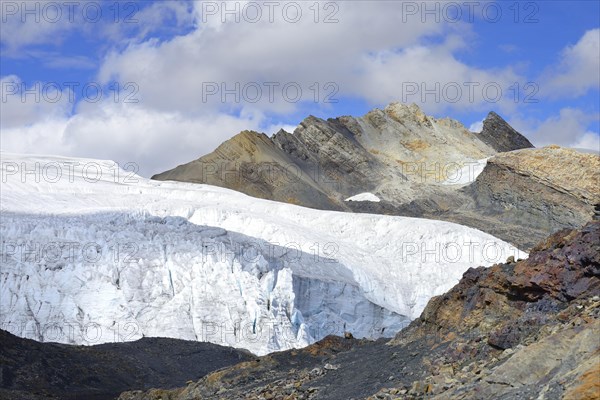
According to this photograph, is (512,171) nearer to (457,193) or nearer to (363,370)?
(457,193)

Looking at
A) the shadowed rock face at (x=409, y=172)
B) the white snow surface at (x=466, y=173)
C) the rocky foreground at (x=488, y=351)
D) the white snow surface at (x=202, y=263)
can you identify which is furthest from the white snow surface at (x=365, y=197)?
the rocky foreground at (x=488, y=351)

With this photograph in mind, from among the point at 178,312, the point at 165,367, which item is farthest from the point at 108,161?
the point at 165,367

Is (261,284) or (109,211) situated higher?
(109,211)

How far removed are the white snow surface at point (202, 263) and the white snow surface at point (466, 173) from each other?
34.4 meters

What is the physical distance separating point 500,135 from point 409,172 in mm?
16957

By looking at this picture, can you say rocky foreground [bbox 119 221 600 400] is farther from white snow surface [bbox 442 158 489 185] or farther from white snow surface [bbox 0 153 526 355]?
white snow surface [bbox 442 158 489 185]

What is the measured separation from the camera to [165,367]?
1164 inches

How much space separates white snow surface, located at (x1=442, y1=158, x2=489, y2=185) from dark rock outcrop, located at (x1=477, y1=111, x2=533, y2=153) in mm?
11063

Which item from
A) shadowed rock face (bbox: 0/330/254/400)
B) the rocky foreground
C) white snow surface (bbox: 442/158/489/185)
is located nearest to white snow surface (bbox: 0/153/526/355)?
shadowed rock face (bbox: 0/330/254/400)

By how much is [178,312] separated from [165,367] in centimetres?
373

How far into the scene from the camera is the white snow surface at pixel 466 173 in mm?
79494

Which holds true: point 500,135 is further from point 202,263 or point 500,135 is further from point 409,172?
point 202,263

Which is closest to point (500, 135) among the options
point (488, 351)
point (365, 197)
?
point (365, 197)

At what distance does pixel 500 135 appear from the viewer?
310ft
